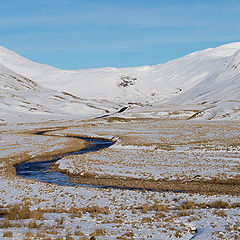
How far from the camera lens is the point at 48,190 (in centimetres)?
2609

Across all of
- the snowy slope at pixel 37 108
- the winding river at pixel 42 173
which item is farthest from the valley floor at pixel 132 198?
the snowy slope at pixel 37 108

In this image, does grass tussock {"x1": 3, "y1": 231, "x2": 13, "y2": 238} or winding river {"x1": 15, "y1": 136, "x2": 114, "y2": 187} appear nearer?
grass tussock {"x1": 3, "y1": 231, "x2": 13, "y2": 238}

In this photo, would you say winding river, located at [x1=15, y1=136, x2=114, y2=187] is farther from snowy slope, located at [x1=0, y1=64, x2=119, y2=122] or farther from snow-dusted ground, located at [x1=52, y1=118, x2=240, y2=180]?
snowy slope, located at [x1=0, y1=64, x2=119, y2=122]

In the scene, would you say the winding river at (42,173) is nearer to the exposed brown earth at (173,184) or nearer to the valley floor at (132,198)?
the valley floor at (132,198)

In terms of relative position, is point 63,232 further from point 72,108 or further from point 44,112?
point 72,108

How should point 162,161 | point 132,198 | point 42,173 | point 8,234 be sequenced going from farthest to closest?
point 162,161 → point 42,173 → point 132,198 → point 8,234

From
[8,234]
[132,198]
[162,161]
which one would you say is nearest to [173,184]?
[132,198]

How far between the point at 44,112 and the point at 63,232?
150 meters

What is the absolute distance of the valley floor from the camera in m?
15.4

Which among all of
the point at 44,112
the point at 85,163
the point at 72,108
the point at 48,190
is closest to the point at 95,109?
the point at 72,108

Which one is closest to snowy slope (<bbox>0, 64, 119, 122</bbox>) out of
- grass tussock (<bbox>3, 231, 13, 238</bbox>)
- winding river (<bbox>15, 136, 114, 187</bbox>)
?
winding river (<bbox>15, 136, 114, 187</bbox>)

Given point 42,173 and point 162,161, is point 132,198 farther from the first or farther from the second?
point 42,173

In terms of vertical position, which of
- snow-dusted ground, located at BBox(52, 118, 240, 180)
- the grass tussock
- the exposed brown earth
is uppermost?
the grass tussock

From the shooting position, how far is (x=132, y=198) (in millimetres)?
23062
